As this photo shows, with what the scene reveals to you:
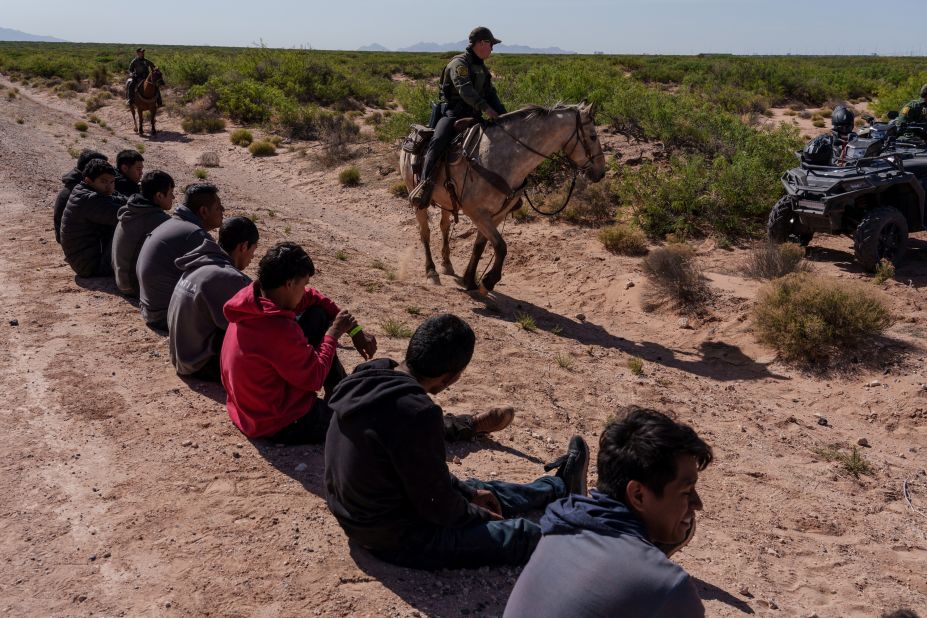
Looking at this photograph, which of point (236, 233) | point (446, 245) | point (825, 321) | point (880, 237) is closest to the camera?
point (236, 233)

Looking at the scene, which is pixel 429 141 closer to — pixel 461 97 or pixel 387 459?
pixel 461 97

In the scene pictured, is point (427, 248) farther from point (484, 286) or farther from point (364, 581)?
point (364, 581)

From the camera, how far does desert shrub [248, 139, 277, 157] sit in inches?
771

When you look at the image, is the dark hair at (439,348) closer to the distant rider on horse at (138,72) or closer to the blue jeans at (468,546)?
the blue jeans at (468,546)

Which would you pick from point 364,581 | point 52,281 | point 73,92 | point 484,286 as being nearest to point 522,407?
point 364,581

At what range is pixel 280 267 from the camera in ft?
13.5

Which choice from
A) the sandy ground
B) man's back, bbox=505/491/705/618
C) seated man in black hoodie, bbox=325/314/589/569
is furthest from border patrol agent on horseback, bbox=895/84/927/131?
man's back, bbox=505/491/705/618

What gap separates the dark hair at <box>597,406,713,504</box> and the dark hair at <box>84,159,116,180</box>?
679cm

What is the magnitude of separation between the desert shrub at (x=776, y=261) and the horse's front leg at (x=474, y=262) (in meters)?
3.64

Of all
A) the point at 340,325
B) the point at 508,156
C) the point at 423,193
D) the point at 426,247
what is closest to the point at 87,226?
the point at 423,193

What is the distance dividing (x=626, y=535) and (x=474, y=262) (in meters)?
7.68

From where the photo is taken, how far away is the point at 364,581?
362 centimetres

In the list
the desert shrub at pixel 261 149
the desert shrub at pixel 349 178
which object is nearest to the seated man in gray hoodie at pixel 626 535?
the desert shrub at pixel 349 178

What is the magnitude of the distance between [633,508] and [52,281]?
24.5 ft
